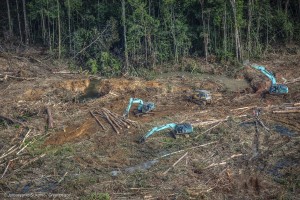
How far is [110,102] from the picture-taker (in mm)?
18156

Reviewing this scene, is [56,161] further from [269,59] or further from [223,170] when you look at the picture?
[269,59]

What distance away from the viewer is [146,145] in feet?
46.5

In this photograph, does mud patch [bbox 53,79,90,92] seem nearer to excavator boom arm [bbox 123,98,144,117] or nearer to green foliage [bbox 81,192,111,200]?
excavator boom arm [bbox 123,98,144,117]

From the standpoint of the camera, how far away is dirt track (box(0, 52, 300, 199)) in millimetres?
11539

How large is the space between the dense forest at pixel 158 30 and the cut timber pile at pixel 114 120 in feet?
20.7

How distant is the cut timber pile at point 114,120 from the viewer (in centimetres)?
1548

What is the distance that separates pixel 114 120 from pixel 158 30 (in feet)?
32.9

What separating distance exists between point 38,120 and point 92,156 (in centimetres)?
367

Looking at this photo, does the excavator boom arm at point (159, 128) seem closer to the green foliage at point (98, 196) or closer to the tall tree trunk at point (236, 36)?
the green foliage at point (98, 196)

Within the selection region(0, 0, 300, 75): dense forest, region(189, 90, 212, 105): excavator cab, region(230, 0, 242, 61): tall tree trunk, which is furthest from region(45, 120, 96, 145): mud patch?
region(230, 0, 242, 61): tall tree trunk

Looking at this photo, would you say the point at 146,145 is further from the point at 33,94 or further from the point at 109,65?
the point at 109,65

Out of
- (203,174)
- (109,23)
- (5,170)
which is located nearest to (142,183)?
(203,174)

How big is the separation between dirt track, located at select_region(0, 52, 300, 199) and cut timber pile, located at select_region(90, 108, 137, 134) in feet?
0.81

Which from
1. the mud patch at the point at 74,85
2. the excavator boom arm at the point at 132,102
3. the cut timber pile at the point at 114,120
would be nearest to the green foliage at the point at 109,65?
the mud patch at the point at 74,85
